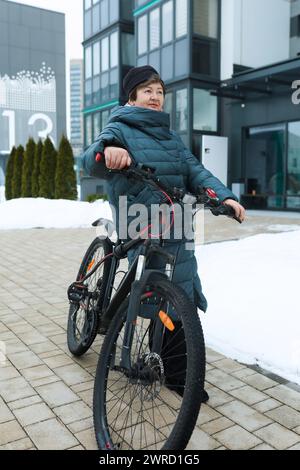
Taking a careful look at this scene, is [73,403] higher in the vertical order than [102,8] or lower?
lower

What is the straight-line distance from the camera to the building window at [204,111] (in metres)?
18.0

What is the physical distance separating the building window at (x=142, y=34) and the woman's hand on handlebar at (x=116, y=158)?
18.7 m

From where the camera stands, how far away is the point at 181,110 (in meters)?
18.2

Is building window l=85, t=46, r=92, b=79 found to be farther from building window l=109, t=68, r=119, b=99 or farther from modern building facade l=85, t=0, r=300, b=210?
modern building facade l=85, t=0, r=300, b=210

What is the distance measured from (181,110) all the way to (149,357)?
16735mm

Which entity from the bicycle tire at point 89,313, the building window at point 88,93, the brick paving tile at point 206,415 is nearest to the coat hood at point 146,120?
the bicycle tire at point 89,313

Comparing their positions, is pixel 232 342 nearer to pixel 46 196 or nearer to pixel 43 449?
pixel 43 449

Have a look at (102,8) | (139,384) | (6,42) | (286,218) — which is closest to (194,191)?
(139,384)

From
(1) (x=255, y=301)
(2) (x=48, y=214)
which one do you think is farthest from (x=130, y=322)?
(2) (x=48, y=214)

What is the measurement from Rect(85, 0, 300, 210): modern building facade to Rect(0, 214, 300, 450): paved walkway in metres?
13.5

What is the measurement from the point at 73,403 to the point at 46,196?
59.2ft

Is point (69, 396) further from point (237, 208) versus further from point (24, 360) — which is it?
point (237, 208)

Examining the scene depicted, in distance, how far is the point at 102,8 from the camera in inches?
937

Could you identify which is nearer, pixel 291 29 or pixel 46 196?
pixel 291 29
